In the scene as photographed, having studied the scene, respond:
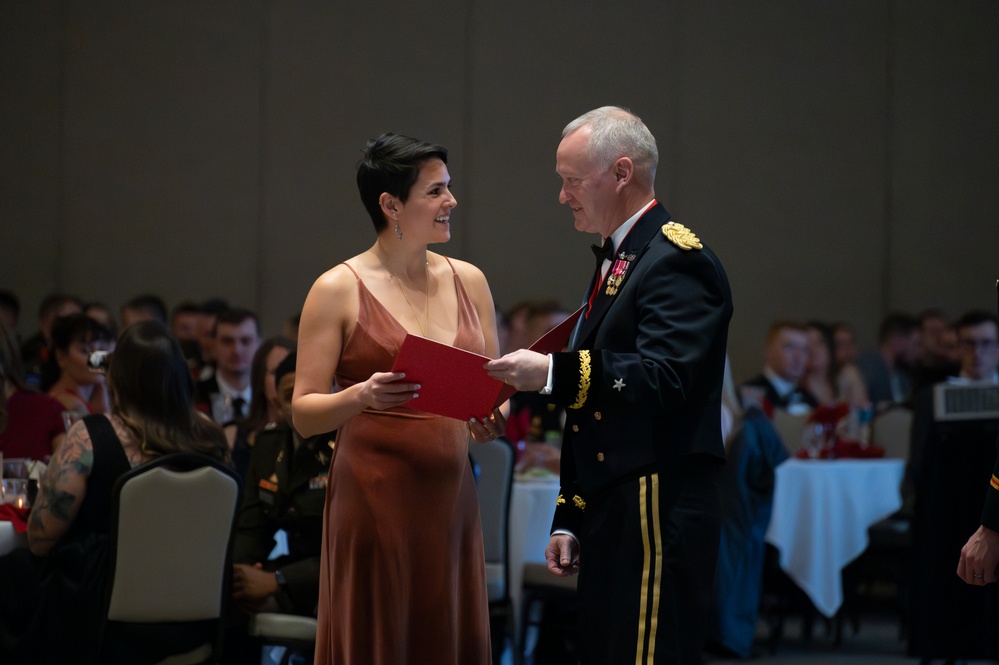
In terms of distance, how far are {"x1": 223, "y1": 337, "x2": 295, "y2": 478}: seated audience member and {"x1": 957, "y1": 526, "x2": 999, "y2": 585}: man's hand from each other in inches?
108

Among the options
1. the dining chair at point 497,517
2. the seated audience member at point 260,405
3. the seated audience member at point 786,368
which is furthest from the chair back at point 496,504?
the seated audience member at point 786,368

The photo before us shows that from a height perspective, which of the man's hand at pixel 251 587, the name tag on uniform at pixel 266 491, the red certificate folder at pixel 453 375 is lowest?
the man's hand at pixel 251 587

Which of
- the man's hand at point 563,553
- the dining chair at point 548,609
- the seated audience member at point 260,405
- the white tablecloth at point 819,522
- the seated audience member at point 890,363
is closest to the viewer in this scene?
the man's hand at point 563,553

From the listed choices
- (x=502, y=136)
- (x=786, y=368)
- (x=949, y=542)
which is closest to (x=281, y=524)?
(x=949, y=542)

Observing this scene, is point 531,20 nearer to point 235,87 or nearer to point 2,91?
point 235,87

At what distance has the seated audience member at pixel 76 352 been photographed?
5617 millimetres

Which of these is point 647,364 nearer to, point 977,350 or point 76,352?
point 76,352

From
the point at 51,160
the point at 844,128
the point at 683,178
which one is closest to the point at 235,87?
the point at 51,160

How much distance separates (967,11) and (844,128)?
4.14 feet

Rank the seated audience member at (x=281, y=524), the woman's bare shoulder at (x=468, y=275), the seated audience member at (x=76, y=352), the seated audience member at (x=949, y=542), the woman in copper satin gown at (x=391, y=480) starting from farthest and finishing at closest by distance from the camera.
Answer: the seated audience member at (x=76, y=352)
the seated audience member at (x=949, y=542)
the seated audience member at (x=281, y=524)
the woman's bare shoulder at (x=468, y=275)
the woman in copper satin gown at (x=391, y=480)

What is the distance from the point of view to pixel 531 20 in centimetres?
941

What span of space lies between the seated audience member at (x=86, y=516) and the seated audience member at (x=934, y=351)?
4196mm

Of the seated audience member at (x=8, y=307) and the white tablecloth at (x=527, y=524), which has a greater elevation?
the seated audience member at (x=8, y=307)

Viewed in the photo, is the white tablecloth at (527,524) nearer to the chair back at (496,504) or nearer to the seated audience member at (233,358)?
the chair back at (496,504)
